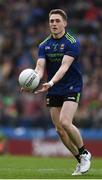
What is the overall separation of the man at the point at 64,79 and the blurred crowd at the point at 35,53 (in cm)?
821

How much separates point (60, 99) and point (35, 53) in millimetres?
11408

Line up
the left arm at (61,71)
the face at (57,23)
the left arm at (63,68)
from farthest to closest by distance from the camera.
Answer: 1. the face at (57,23)
2. the left arm at (63,68)
3. the left arm at (61,71)

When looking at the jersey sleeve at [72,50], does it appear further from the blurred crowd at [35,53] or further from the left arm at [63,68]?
the blurred crowd at [35,53]

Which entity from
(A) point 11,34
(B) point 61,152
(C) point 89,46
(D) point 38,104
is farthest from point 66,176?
(A) point 11,34

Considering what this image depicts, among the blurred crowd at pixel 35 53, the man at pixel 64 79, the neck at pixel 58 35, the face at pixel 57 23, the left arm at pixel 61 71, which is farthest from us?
the blurred crowd at pixel 35 53

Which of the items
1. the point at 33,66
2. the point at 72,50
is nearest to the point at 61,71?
the point at 72,50

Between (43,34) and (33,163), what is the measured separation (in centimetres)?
913

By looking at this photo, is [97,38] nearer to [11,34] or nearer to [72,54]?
[11,34]

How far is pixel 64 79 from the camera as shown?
1290cm

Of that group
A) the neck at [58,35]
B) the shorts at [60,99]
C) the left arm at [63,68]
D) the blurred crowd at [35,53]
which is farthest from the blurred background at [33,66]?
the left arm at [63,68]

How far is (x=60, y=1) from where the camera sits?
86.9ft

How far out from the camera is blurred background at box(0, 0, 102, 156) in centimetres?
2117

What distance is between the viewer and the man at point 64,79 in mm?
12633

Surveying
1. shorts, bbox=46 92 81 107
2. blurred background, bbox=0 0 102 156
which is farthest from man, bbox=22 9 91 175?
blurred background, bbox=0 0 102 156
